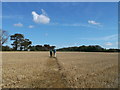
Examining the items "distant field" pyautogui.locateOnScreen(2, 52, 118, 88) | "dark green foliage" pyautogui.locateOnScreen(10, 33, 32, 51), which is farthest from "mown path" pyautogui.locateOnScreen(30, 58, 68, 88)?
"dark green foliage" pyautogui.locateOnScreen(10, 33, 32, 51)

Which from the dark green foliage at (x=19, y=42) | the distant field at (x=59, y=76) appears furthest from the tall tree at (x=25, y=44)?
the distant field at (x=59, y=76)

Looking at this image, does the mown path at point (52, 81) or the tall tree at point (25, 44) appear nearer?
the mown path at point (52, 81)

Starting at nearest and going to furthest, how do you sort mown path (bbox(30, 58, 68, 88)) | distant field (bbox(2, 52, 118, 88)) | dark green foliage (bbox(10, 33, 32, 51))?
mown path (bbox(30, 58, 68, 88))
distant field (bbox(2, 52, 118, 88))
dark green foliage (bbox(10, 33, 32, 51))

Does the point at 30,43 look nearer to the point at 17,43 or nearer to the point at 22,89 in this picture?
the point at 17,43

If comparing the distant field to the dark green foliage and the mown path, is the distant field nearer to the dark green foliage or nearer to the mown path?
the mown path

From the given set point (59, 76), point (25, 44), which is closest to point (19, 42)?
point (25, 44)

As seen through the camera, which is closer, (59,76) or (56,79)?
(56,79)

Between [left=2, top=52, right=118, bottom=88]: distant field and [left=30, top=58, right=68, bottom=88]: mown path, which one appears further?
[left=2, top=52, right=118, bottom=88]: distant field

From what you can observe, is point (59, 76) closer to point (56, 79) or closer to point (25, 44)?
point (56, 79)

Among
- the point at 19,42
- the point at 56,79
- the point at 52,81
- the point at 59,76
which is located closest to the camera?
the point at 52,81

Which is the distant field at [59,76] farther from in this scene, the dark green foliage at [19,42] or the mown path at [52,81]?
the dark green foliage at [19,42]

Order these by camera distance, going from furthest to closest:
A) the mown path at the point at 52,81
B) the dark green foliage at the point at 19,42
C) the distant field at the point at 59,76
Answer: the dark green foliage at the point at 19,42 < the distant field at the point at 59,76 < the mown path at the point at 52,81

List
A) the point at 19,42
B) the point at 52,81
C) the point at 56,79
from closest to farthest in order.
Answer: the point at 52,81 < the point at 56,79 < the point at 19,42

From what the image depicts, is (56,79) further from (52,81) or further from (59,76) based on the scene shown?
(59,76)
